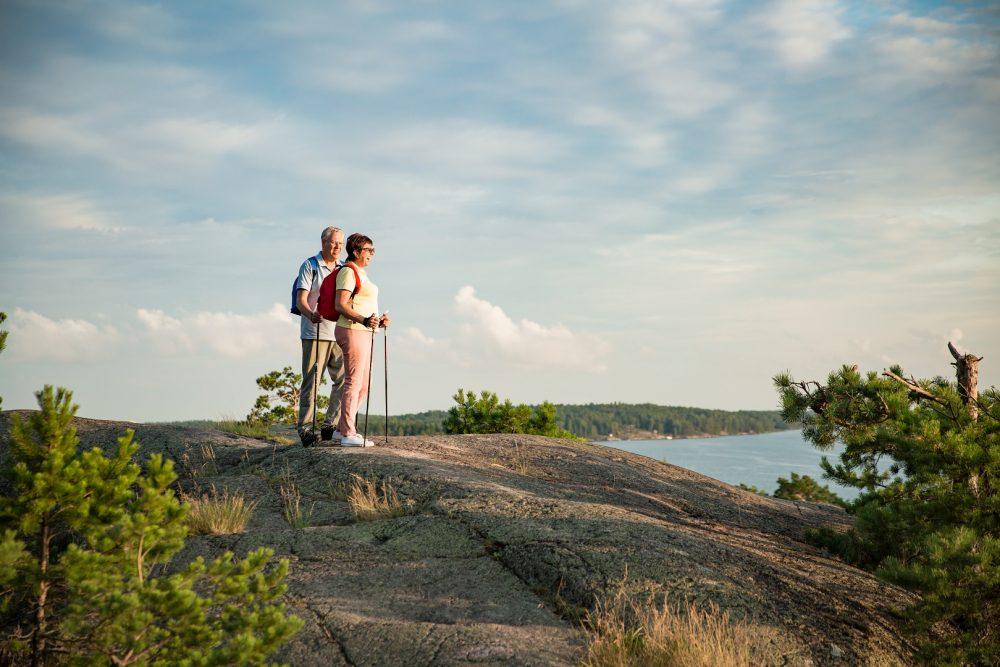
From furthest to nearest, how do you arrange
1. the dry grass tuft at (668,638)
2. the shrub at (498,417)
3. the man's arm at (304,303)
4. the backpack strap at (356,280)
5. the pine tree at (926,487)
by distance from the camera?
1. the shrub at (498,417)
2. the man's arm at (304,303)
3. the backpack strap at (356,280)
4. the pine tree at (926,487)
5. the dry grass tuft at (668,638)

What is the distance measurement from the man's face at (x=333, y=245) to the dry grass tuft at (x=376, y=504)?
3.45 m

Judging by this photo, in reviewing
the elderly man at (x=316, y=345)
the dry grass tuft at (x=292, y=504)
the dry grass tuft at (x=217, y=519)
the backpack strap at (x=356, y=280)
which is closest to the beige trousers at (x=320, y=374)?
the elderly man at (x=316, y=345)

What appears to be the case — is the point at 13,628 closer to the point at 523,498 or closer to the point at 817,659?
the point at 523,498

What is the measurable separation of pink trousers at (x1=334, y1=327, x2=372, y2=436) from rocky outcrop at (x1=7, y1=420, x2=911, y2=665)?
640 mm

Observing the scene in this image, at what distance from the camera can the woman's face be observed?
955cm

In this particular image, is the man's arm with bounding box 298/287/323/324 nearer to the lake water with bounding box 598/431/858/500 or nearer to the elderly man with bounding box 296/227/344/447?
the elderly man with bounding box 296/227/344/447

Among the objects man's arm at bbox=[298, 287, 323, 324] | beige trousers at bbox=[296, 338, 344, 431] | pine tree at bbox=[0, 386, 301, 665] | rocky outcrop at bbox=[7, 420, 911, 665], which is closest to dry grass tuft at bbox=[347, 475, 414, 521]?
rocky outcrop at bbox=[7, 420, 911, 665]

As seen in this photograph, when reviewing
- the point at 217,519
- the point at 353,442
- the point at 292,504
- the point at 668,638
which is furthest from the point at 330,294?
the point at 668,638

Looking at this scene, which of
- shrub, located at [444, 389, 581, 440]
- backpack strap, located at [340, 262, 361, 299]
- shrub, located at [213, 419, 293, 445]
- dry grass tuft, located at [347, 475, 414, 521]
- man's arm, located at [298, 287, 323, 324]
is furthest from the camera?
shrub, located at [444, 389, 581, 440]

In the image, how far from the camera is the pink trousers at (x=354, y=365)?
958cm

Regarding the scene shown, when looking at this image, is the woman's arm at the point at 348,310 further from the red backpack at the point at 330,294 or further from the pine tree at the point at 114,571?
the pine tree at the point at 114,571

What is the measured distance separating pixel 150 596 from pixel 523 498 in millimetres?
4370

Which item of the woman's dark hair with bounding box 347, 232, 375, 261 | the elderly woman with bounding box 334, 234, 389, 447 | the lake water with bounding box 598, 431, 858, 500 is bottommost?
the lake water with bounding box 598, 431, 858, 500

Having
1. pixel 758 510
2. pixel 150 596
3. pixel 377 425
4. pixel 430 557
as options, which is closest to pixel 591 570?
pixel 430 557
